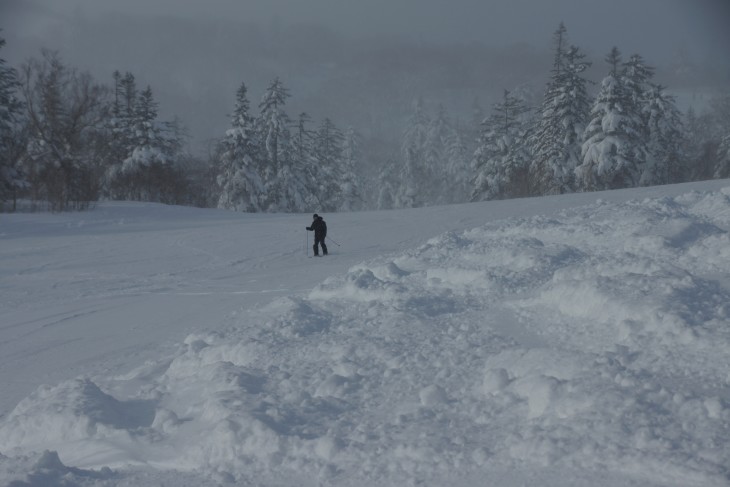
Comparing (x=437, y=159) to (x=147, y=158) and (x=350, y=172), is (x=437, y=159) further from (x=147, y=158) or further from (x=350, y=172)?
(x=147, y=158)

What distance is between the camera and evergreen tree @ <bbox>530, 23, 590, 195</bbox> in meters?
35.2

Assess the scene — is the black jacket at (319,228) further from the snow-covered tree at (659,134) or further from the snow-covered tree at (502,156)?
the snow-covered tree at (502,156)

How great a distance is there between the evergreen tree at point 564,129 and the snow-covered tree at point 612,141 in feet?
4.71

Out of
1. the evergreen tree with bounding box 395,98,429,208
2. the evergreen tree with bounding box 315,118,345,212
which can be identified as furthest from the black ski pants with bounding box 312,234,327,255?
the evergreen tree with bounding box 395,98,429,208

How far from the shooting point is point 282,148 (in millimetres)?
41375

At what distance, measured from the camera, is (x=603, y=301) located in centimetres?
691

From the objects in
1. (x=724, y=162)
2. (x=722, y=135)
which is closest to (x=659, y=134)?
(x=724, y=162)

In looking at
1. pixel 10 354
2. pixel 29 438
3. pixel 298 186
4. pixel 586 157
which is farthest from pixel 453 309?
pixel 298 186

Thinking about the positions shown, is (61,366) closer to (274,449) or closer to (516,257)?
(274,449)

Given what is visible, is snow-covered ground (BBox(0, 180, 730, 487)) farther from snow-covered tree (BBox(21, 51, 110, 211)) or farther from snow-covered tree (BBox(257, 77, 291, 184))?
snow-covered tree (BBox(257, 77, 291, 184))

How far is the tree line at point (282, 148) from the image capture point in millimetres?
29641

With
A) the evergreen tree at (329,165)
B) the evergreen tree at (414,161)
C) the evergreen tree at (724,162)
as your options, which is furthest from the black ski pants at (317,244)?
the evergreen tree at (414,161)

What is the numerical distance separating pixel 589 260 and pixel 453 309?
2.79 meters

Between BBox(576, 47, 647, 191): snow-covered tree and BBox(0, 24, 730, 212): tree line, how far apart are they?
0.07 metres
